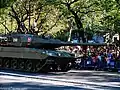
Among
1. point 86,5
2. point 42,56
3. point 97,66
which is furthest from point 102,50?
point 86,5

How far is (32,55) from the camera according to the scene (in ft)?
80.0

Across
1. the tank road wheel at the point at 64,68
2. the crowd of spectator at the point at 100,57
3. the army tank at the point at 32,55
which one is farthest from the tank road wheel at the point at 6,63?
the crowd of spectator at the point at 100,57

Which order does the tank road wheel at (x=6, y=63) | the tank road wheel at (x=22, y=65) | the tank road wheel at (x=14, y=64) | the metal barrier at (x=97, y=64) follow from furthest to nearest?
the tank road wheel at (x=6, y=63)
the tank road wheel at (x=14, y=64)
the tank road wheel at (x=22, y=65)
the metal barrier at (x=97, y=64)

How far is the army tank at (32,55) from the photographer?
79.3 feet

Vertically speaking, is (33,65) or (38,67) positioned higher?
(33,65)

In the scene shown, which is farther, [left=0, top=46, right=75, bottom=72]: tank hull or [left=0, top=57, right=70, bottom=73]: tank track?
[left=0, top=57, right=70, bottom=73]: tank track

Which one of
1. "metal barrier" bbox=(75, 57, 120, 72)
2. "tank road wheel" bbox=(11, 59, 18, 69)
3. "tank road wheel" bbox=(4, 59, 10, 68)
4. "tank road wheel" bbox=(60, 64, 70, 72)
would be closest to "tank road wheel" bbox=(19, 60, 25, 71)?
"tank road wheel" bbox=(11, 59, 18, 69)

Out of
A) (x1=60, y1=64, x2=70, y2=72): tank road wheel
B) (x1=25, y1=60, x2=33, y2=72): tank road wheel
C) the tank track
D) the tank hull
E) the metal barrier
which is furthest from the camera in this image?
(x1=60, y1=64, x2=70, y2=72): tank road wheel

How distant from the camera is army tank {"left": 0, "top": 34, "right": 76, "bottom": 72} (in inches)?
952

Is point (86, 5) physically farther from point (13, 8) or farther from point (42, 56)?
point (42, 56)

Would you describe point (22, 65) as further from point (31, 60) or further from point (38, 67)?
point (38, 67)

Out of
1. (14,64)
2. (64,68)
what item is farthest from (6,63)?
(64,68)

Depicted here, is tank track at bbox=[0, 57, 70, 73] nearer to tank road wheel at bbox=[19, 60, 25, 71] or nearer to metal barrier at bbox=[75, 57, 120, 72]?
tank road wheel at bbox=[19, 60, 25, 71]

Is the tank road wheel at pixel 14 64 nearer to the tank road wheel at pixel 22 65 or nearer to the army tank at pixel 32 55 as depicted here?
the army tank at pixel 32 55
